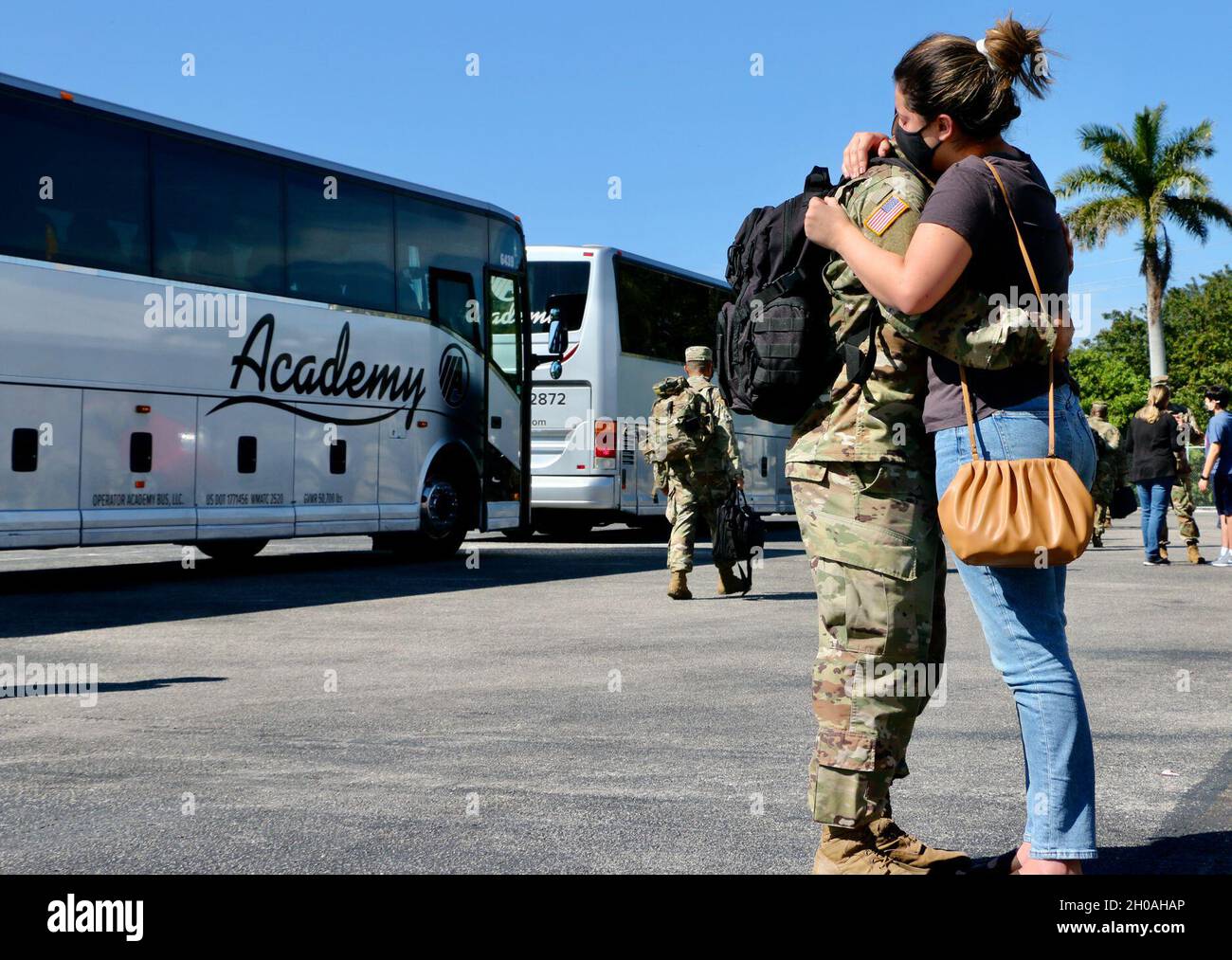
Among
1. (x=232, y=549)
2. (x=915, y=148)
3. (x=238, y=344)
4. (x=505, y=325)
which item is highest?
(x=505, y=325)

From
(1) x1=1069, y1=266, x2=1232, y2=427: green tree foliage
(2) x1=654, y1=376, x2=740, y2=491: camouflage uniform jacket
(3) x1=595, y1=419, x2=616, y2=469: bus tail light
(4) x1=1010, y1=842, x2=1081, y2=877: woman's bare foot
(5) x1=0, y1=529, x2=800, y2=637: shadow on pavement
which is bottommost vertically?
(5) x1=0, y1=529, x2=800, y2=637: shadow on pavement

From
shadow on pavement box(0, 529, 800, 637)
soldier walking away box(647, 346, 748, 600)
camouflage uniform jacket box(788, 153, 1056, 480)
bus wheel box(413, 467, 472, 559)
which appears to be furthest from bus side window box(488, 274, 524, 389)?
camouflage uniform jacket box(788, 153, 1056, 480)

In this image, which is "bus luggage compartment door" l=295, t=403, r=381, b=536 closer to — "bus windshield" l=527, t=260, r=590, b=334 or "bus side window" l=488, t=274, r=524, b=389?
"bus side window" l=488, t=274, r=524, b=389

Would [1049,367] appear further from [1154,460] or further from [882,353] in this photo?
[1154,460]

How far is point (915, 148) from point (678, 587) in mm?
8232

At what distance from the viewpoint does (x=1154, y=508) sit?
1552 cm

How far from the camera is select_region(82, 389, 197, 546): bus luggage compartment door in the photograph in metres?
11.6

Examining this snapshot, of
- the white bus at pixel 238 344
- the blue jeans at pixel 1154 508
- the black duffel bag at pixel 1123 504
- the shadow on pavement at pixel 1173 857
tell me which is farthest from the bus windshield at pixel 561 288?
the shadow on pavement at pixel 1173 857

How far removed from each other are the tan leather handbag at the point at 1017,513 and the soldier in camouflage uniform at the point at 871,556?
0.71ft

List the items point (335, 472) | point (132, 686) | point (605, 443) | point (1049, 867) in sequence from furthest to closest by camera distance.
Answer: point (605, 443) < point (335, 472) < point (132, 686) < point (1049, 867)

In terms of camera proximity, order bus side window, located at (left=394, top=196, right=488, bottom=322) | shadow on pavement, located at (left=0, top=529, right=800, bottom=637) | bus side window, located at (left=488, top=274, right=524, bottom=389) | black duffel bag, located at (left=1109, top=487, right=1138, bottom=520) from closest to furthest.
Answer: shadow on pavement, located at (left=0, top=529, right=800, bottom=637) → black duffel bag, located at (left=1109, top=487, right=1138, bottom=520) → bus side window, located at (left=394, top=196, right=488, bottom=322) → bus side window, located at (left=488, top=274, right=524, bottom=389)

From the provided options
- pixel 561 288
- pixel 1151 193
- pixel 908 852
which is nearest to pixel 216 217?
pixel 561 288

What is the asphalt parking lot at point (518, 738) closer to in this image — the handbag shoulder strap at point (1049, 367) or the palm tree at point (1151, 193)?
the handbag shoulder strap at point (1049, 367)
